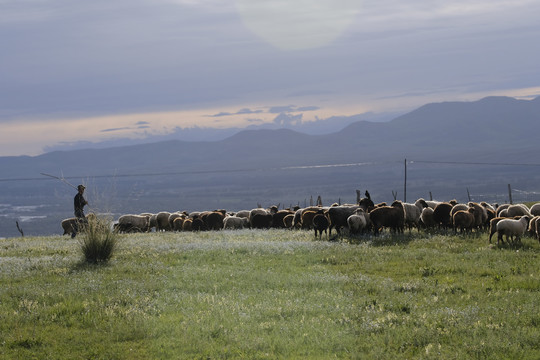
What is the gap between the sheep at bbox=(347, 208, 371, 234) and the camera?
2709 cm

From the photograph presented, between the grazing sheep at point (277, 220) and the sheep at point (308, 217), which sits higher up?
the sheep at point (308, 217)

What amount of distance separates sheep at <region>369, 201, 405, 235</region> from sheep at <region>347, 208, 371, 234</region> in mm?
490

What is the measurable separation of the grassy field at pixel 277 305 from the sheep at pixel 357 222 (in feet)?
20.2

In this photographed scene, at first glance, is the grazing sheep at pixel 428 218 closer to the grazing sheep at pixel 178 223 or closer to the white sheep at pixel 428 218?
the white sheep at pixel 428 218

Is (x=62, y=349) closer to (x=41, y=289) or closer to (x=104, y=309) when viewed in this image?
(x=104, y=309)

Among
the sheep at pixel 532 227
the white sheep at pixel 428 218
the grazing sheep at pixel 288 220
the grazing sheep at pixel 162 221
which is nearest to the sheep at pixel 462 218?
the sheep at pixel 532 227

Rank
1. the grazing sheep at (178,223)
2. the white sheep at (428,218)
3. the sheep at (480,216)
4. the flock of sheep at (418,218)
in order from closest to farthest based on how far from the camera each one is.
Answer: the flock of sheep at (418,218)
the sheep at (480,216)
the white sheep at (428,218)
the grazing sheep at (178,223)

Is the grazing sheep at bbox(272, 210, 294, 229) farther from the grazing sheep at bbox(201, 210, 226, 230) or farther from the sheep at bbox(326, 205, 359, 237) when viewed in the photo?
the sheep at bbox(326, 205, 359, 237)

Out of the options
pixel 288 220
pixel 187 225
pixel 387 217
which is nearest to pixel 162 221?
pixel 187 225

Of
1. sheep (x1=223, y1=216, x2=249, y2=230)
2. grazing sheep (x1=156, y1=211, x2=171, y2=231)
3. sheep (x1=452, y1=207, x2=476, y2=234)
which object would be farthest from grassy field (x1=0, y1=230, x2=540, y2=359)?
grazing sheep (x1=156, y1=211, x2=171, y2=231)

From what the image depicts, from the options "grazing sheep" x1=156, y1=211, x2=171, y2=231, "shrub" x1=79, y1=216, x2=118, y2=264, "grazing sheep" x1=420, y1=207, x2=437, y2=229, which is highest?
"shrub" x1=79, y1=216, x2=118, y2=264

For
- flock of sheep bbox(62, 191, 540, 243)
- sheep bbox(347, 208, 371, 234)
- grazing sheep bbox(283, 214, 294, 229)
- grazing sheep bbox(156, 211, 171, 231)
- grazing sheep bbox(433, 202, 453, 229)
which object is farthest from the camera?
grazing sheep bbox(156, 211, 171, 231)

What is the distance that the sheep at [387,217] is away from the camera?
26.8 metres

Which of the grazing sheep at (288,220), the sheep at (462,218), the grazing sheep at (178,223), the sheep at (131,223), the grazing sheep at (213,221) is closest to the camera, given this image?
the sheep at (462,218)
